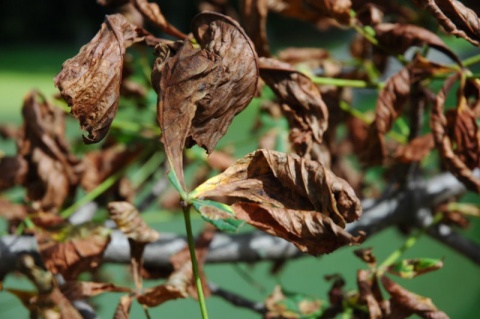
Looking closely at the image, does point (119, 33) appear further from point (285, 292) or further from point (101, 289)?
point (285, 292)

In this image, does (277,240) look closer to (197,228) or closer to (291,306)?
(291,306)

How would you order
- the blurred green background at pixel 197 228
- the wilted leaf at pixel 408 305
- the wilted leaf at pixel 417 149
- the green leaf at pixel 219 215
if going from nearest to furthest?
1. the green leaf at pixel 219 215
2. the wilted leaf at pixel 408 305
3. the wilted leaf at pixel 417 149
4. the blurred green background at pixel 197 228

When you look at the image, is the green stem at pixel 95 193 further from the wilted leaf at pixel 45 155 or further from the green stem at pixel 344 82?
the green stem at pixel 344 82

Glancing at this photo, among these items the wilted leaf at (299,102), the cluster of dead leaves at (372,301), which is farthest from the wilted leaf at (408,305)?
the wilted leaf at (299,102)

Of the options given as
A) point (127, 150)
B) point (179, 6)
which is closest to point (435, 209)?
point (127, 150)

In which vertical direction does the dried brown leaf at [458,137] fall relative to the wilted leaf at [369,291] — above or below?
above

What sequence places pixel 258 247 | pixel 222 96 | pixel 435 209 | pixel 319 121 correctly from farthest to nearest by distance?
pixel 435 209 < pixel 258 247 < pixel 319 121 < pixel 222 96

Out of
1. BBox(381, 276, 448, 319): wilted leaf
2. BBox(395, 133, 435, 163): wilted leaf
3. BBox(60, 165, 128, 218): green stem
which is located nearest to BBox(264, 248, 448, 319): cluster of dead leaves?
BBox(381, 276, 448, 319): wilted leaf
